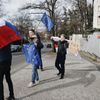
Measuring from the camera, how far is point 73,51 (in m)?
14.4

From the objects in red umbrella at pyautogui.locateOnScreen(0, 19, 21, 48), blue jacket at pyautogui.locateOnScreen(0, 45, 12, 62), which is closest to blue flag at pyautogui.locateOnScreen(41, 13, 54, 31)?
red umbrella at pyautogui.locateOnScreen(0, 19, 21, 48)

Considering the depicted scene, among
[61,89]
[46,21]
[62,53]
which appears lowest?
[61,89]

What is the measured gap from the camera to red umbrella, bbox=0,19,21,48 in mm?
7884

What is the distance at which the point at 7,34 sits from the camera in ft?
26.3

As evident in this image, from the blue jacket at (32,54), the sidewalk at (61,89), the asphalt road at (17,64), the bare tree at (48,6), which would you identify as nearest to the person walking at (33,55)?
the blue jacket at (32,54)

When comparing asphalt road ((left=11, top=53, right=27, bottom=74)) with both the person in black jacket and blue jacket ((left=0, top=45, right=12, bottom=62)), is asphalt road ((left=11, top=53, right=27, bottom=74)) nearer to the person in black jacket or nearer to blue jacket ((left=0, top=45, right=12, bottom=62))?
the person in black jacket

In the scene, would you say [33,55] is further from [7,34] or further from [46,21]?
[46,21]

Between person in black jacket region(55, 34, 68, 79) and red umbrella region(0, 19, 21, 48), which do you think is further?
person in black jacket region(55, 34, 68, 79)

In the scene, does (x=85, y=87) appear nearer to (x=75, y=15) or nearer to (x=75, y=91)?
(x=75, y=91)

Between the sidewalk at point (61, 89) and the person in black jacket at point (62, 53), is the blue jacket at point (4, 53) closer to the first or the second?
the sidewalk at point (61, 89)

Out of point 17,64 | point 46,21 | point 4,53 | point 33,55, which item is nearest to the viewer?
point 4,53

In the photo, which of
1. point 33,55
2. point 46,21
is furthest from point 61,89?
point 46,21

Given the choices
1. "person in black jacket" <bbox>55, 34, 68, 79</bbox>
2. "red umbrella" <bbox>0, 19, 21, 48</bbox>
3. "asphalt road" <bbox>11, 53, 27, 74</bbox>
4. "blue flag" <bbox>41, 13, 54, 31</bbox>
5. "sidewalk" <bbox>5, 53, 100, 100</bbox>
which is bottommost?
"asphalt road" <bbox>11, 53, 27, 74</bbox>

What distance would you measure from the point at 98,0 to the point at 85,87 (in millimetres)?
43053
